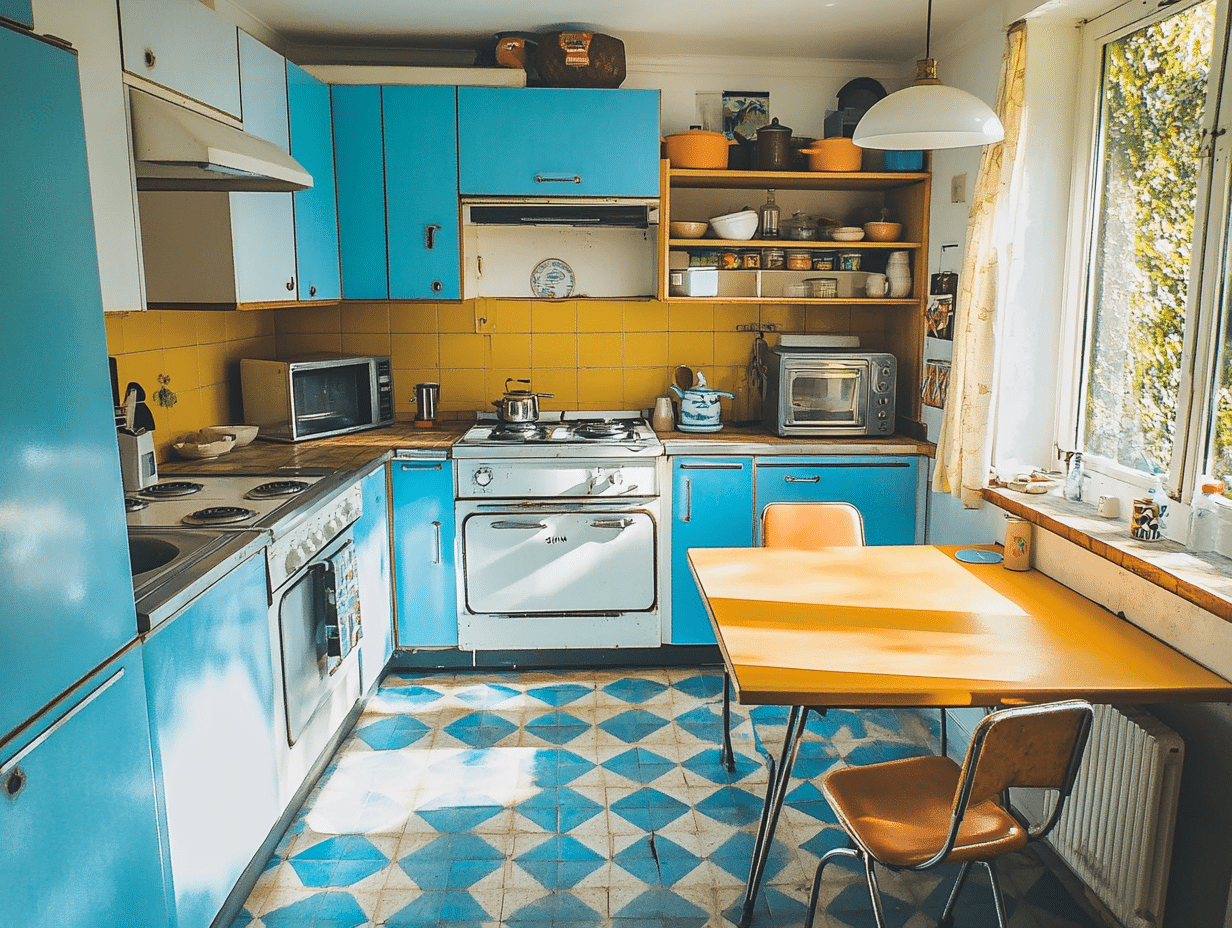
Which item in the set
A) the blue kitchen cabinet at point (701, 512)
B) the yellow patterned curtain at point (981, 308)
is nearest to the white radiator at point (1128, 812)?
the yellow patterned curtain at point (981, 308)

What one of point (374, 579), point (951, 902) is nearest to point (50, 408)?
point (374, 579)

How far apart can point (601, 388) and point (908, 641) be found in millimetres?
2433

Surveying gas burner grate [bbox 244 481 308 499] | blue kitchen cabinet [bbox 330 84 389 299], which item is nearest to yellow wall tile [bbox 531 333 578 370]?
blue kitchen cabinet [bbox 330 84 389 299]

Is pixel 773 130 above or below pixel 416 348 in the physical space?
above

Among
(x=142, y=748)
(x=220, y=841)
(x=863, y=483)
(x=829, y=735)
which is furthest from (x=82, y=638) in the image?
(x=863, y=483)

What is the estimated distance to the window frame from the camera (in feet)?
7.36

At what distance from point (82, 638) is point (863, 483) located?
2866 millimetres

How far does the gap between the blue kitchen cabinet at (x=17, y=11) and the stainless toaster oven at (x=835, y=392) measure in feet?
9.25

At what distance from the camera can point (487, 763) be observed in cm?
300

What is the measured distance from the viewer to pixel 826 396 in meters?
3.78

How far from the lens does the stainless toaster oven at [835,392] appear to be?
375 cm

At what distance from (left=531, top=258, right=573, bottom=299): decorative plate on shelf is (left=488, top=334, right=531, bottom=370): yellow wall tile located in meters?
0.22

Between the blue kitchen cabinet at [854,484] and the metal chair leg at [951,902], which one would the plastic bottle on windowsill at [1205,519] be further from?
the blue kitchen cabinet at [854,484]

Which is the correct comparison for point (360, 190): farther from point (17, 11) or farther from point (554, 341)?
point (17, 11)
